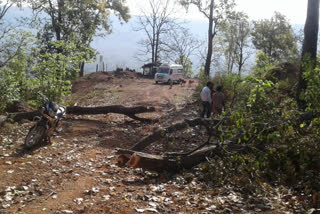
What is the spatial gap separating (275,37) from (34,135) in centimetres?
4478

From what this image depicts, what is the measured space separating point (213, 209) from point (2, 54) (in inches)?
408

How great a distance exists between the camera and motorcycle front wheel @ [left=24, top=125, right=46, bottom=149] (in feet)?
26.0

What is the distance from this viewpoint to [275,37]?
46000 millimetres

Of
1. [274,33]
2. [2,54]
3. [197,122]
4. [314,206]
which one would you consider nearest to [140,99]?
[2,54]

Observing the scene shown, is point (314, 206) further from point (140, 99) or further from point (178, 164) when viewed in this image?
point (140, 99)

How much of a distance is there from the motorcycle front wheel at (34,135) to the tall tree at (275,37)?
140 feet

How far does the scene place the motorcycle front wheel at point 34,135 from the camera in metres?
7.92

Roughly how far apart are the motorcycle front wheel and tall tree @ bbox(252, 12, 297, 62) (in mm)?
42816

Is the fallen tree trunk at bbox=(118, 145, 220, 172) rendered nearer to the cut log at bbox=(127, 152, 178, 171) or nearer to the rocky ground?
the cut log at bbox=(127, 152, 178, 171)

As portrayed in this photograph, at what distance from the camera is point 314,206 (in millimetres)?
5008

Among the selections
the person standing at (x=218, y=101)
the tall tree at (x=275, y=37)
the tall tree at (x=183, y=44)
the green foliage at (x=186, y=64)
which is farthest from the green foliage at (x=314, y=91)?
the green foliage at (x=186, y=64)

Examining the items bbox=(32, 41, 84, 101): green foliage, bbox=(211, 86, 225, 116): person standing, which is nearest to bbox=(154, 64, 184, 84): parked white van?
bbox=(32, 41, 84, 101): green foliage

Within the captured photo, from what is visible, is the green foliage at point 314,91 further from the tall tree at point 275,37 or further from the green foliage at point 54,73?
the tall tree at point 275,37

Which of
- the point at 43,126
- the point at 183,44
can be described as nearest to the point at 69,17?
the point at 43,126
